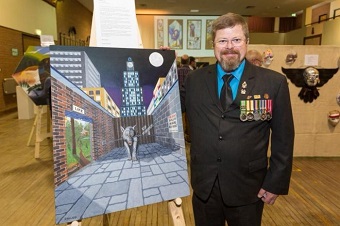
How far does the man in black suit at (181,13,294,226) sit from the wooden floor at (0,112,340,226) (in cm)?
105

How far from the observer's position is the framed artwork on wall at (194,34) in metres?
9.61

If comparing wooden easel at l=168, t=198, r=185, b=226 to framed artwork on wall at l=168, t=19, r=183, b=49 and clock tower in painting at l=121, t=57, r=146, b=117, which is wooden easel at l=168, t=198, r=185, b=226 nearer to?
clock tower in painting at l=121, t=57, r=146, b=117

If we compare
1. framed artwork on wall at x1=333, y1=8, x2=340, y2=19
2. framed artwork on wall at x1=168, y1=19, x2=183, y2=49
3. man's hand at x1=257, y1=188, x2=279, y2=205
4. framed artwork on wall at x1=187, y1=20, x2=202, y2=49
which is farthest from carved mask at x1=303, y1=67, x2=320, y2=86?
framed artwork on wall at x1=333, y1=8, x2=340, y2=19

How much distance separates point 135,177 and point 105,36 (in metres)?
0.75

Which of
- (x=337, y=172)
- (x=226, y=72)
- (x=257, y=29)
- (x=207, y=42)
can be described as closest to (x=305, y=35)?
(x=257, y=29)

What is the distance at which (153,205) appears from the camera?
2572 mm

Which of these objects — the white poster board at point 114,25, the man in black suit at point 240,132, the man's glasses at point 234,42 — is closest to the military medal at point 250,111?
the man in black suit at point 240,132

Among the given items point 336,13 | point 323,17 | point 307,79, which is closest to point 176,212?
point 307,79

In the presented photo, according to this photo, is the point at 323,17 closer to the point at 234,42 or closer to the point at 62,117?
the point at 234,42

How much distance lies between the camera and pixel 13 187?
2.95 m

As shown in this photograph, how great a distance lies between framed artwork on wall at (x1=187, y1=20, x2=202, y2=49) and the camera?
961cm

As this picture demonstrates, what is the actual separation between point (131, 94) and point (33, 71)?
2845mm

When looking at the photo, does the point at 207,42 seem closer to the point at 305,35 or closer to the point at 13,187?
the point at 305,35

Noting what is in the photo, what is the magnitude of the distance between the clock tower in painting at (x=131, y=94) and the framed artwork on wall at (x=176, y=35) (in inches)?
339
